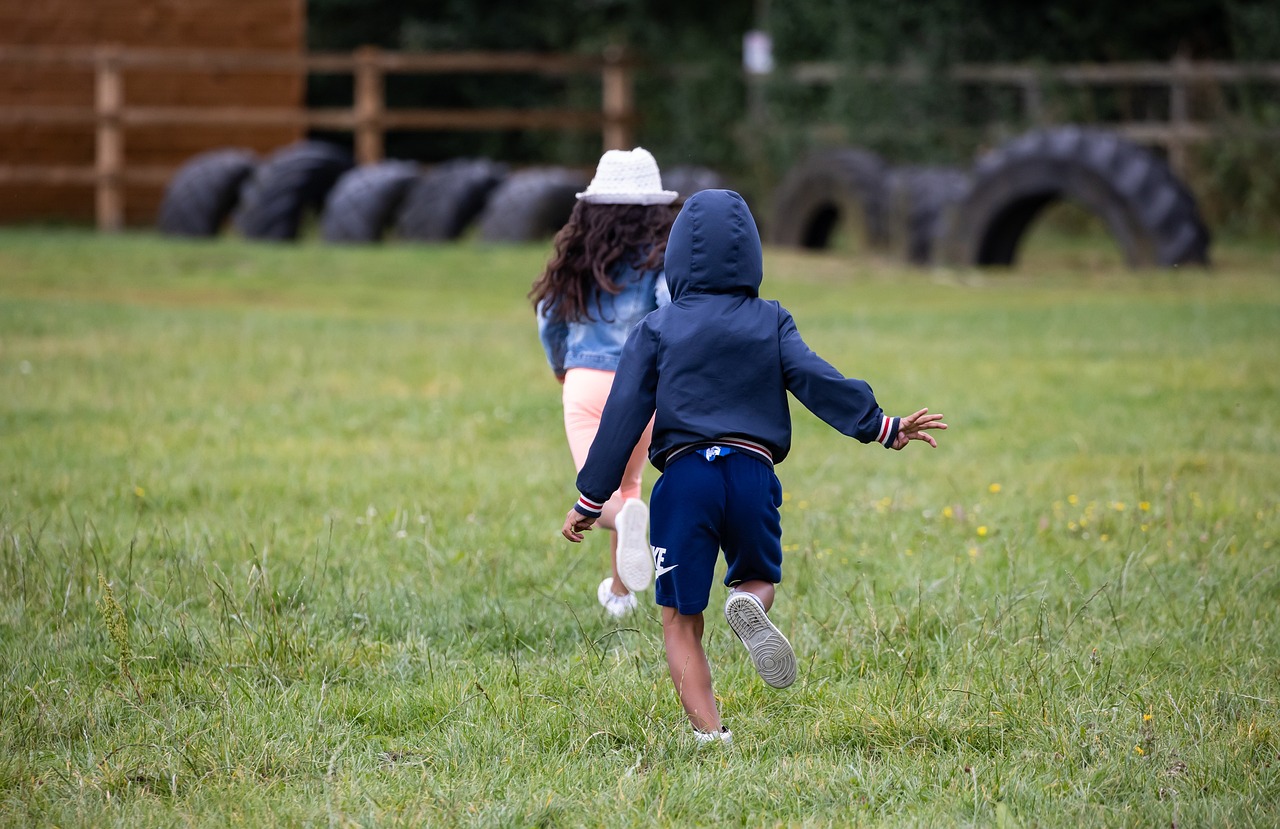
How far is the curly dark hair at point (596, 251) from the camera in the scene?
4773 millimetres

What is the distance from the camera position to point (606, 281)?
4.76 m

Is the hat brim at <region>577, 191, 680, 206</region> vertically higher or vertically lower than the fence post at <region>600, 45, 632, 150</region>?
lower

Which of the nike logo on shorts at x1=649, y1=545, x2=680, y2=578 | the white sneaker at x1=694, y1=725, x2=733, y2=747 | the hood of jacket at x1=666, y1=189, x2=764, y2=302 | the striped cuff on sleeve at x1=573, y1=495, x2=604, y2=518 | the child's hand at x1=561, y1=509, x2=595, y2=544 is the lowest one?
the white sneaker at x1=694, y1=725, x2=733, y2=747

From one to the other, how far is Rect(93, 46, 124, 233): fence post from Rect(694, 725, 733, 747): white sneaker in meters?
18.4

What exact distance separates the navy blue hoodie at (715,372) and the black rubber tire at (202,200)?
16696 millimetres

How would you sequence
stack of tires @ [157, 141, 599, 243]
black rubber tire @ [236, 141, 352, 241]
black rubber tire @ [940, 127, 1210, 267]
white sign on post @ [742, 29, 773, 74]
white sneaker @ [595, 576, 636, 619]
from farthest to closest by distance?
white sign on post @ [742, 29, 773, 74] → black rubber tire @ [236, 141, 352, 241] → stack of tires @ [157, 141, 599, 243] → black rubber tire @ [940, 127, 1210, 267] → white sneaker @ [595, 576, 636, 619]

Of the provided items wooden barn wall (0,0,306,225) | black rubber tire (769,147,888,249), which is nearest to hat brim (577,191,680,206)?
black rubber tire (769,147,888,249)

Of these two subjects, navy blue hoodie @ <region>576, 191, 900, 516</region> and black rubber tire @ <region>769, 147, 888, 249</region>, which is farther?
black rubber tire @ <region>769, 147, 888, 249</region>

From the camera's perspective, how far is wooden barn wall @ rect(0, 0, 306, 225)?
2225 centimetres

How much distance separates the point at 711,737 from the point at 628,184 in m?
1.86

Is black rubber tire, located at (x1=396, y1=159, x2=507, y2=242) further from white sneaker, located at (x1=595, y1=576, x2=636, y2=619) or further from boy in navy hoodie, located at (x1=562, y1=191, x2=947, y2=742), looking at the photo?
boy in navy hoodie, located at (x1=562, y1=191, x2=947, y2=742)

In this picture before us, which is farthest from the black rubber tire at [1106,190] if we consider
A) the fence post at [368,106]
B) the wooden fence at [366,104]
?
the fence post at [368,106]

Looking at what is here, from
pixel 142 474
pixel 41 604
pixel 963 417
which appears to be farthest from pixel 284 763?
pixel 963 417

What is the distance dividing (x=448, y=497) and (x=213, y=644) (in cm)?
214
